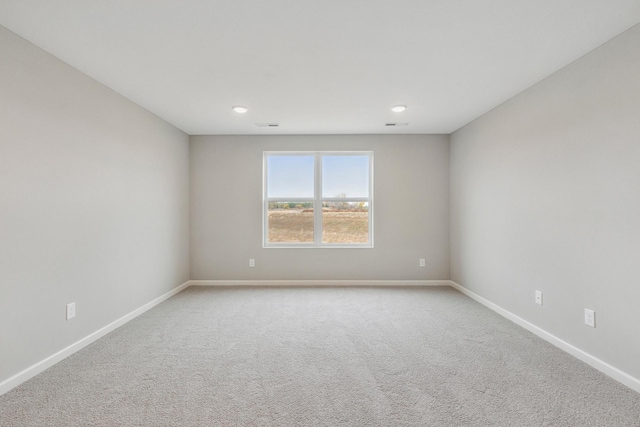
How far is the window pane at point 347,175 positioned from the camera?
4.54 m

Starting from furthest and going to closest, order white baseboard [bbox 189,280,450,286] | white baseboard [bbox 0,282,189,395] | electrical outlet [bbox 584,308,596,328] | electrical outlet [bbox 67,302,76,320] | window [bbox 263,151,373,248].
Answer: window [bbox 263,151,373,248]
white baseboard [bbox 189,280,450,286]
electrical outlet [bbox 67,302,76,320]
electrical outlet [bbox 584,308,596,328]
white baseboard [bbox 0,282,189,395]

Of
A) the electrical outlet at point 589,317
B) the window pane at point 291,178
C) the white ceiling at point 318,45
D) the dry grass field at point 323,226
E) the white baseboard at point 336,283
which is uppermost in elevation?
the white ceiling at point 318,45

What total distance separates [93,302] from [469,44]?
3732mm

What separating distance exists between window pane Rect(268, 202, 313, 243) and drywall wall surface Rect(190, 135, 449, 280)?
23cm

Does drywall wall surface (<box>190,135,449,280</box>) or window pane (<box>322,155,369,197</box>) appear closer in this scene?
drywall wall surface (<box>190,135,449,280</box>)

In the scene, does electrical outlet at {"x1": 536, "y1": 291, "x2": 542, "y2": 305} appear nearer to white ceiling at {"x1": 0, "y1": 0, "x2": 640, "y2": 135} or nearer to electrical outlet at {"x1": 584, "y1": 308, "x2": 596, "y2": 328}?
electrical outlet at {"x1": 584, "y1": 308, "x2": 596, "y2": 328}

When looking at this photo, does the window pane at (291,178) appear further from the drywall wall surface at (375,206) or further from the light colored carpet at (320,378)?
the light colored carpet at (320,378)

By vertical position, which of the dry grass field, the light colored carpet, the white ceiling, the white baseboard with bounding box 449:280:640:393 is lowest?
the light colored carpet

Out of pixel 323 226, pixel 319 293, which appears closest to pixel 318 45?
pixel 323 226

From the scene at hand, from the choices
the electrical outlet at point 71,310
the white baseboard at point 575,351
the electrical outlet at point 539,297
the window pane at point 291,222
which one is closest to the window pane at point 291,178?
the window pane at point 291,222

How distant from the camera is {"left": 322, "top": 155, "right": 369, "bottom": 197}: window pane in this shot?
14.9 ft

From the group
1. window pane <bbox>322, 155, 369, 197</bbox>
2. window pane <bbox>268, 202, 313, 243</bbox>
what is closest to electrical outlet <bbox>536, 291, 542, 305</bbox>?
window pane <bbox>322, 155, 369, 197</bbox>

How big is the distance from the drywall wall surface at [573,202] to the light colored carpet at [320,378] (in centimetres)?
37

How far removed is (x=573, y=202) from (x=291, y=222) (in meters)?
3.37
